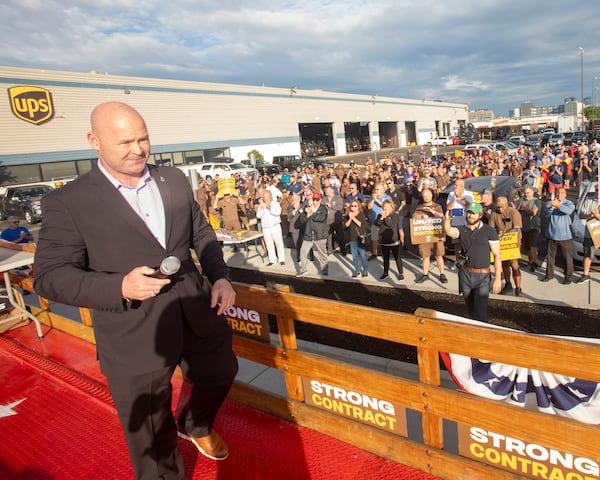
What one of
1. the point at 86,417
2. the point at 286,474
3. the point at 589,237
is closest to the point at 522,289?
the point at 589,237

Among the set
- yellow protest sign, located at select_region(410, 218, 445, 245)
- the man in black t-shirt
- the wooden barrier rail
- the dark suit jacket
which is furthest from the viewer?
yellow protest sign, located at select_region(410, 218, 445, 245)

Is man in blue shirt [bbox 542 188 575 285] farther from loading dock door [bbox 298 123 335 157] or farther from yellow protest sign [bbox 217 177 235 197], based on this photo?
loading dock door [bbox 298 123 335 157]

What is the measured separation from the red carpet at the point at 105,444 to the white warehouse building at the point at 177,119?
937 inches

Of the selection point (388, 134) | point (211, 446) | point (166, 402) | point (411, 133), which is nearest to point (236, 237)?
point (211, 446)

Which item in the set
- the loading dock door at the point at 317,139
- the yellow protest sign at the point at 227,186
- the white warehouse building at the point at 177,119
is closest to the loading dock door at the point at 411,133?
the white warehouse building at the point at 177,119

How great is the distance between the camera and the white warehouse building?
30.1m

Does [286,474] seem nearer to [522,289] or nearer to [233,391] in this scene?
[233,391]

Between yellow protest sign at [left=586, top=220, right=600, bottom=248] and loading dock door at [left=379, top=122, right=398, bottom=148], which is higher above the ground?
loading dock door at [left=379, top=122, right=398, bottom=148]

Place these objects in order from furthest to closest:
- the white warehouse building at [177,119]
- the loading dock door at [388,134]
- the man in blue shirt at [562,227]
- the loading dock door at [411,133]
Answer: the loading dock door at [411,133]
the loading dock door at [388,134]
the white warehouse building at [177,119]
the man in blue shirt at [562,227]

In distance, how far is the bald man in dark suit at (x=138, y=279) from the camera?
1.87 m

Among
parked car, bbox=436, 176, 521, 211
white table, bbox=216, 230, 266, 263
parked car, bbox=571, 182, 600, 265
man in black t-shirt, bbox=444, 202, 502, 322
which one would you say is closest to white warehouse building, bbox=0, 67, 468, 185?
white table, bbox=216, 230, 266, 263

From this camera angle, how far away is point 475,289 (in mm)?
5504

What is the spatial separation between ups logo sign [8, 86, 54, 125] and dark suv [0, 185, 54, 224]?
10.2 meters

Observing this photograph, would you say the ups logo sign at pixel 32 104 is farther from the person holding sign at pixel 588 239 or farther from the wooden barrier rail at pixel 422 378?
the person holding sign at pixel 588 239
